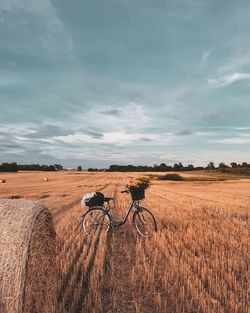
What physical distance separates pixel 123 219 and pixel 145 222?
67 cm

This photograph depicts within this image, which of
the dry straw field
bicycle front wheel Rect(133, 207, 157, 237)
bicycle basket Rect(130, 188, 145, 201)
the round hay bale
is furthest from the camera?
bicycle front wheel Rect(133, 207, 157, 237)

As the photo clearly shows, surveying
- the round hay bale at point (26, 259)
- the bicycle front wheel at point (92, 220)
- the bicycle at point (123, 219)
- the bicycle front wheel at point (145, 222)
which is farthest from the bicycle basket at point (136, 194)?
the round hay bale at point (26, 259)

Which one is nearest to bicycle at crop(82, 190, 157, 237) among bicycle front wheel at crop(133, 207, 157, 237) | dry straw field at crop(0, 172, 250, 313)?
bicycle front wheel at crop(133, 207, 157, 237)

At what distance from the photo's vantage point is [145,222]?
12430 mm

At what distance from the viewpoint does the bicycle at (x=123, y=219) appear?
12367 mm

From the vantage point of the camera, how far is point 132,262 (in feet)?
30.5

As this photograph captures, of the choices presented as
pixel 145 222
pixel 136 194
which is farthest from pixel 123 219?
pixel 136 194

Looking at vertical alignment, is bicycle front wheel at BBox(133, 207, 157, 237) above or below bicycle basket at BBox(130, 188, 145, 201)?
below

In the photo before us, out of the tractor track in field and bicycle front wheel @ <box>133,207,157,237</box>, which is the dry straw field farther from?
bicycle front wheel @ <box>133,207,157,237</box>

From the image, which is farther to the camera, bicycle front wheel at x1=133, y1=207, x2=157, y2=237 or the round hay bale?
bicycle front wheel at x1=133, y1=207, x2=157, y2=237

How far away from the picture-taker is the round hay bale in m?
5.61

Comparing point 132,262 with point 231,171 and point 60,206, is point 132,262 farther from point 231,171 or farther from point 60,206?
point 231,171

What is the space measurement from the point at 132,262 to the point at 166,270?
4.06 feet

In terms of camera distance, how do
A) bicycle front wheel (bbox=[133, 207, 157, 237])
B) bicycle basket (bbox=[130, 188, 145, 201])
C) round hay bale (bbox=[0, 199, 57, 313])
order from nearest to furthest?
round hay bale (bbox=[0, 199, 57, 313]) → bicycle basket (bbox=[130, 188, 145, 201]) → bicycle front wheel (bbox=[133, 207, 157, 237])
